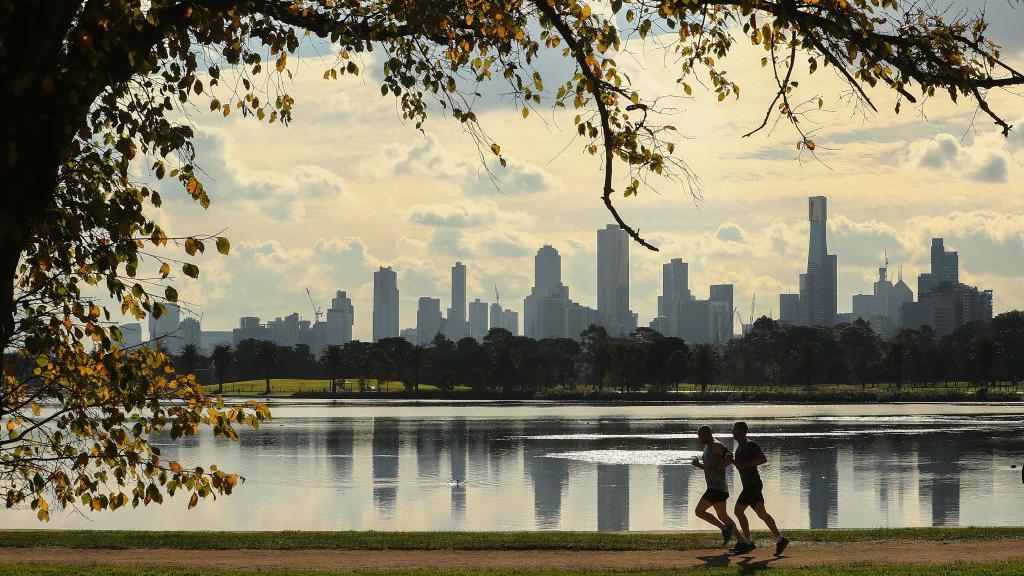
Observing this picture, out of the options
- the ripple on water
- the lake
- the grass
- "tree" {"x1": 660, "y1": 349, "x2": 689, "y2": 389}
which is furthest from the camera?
"tree" {"x1": 660, "y1": 349, "x2": 689, "y2": 389}

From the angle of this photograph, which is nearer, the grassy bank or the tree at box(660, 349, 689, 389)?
the grassy bank

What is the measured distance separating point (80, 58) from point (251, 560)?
11278 mm

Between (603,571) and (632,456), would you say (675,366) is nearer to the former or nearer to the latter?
(632,456)

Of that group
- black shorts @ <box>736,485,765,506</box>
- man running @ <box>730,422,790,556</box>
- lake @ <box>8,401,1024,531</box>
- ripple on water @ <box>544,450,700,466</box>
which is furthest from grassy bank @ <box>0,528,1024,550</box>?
ripple on water @ <box>544,450,700,466</box>

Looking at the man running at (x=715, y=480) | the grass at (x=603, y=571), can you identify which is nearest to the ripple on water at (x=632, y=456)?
the man running at (x=715, y=480)

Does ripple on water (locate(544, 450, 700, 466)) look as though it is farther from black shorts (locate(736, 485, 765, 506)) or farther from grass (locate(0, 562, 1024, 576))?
grass (locate(0, 562, 1024, 576))

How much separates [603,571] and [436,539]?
4801 millimetres

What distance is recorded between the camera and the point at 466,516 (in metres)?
30.6

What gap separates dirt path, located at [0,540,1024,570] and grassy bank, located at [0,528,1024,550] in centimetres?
47

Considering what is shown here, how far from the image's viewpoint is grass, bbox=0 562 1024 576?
51.6 feet

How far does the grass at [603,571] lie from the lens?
15719 millimetres

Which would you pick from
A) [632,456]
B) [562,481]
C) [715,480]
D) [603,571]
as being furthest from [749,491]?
[632,456]

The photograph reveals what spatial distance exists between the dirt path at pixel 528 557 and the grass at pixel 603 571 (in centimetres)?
80

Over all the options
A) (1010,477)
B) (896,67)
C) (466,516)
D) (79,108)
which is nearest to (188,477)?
(79,108)
